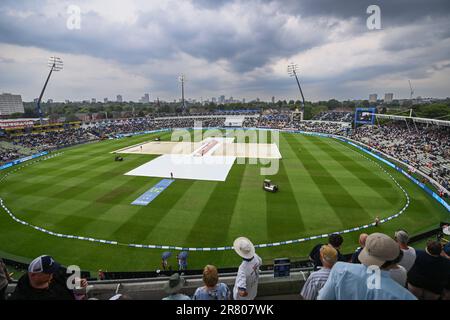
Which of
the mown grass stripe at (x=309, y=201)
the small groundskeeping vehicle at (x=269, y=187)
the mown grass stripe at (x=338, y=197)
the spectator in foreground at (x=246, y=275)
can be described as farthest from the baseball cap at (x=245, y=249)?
the small groundskeeping vehicle at (x=269, y=187)

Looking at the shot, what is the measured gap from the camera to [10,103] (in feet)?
516

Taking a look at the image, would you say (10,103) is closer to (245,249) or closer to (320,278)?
(245,249)

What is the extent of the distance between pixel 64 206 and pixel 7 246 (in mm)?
5594

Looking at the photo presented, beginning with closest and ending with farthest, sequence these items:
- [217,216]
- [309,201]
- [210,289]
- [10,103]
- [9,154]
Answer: [210,289], [217,216], [309,201], [9,154], [10,103]

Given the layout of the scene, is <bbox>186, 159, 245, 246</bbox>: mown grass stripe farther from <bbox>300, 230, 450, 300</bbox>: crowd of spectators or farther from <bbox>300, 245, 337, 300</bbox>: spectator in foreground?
<bbox>300, 230, 450, 300</bbox>: crowd of spectators

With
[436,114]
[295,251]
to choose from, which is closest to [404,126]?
[436,114]

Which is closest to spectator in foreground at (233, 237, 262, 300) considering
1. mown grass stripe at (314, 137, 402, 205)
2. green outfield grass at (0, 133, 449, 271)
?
green outfield grass at (0, 133, 449, 271)

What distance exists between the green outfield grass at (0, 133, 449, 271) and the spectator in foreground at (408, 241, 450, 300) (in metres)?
10.1

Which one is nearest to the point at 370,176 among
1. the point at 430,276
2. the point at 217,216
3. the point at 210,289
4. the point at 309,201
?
the point at 309,201

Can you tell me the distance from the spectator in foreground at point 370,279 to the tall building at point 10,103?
671ft

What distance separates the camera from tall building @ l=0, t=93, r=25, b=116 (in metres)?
151

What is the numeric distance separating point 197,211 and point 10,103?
667 feet

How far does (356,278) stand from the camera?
2.50 meters

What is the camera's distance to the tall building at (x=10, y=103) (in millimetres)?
150625
